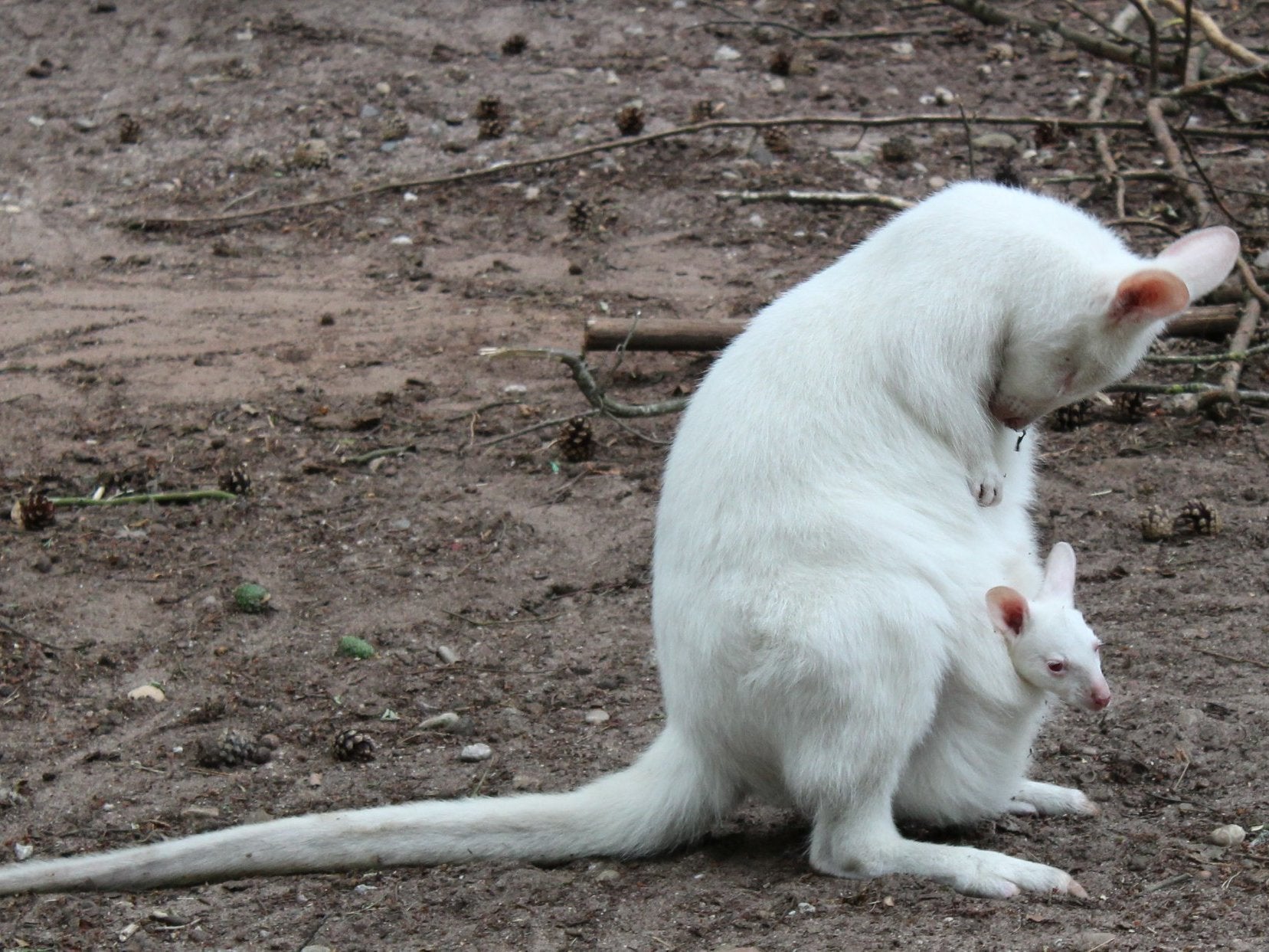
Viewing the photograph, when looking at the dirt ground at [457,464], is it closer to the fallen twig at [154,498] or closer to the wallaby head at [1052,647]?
the fallen twig at [154,498]

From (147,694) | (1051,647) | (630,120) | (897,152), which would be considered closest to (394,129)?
(630,120)

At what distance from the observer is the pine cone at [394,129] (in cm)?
784

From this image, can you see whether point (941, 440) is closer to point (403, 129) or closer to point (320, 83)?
point (403, 129)

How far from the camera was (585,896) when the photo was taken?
306 cm

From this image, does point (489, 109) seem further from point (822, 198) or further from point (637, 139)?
point (822, 198)

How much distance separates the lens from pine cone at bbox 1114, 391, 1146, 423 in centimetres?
539

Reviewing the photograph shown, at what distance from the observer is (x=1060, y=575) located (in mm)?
3213

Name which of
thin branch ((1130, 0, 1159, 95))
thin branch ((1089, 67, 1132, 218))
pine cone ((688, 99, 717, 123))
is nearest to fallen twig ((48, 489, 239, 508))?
pine cone ((688, 99, 717, 123))

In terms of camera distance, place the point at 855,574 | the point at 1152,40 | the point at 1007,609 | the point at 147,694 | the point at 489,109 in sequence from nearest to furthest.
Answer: the point at 855,574, the point at 1007,609, the point at 147,694, the point at 1152,40, the point at 489,109

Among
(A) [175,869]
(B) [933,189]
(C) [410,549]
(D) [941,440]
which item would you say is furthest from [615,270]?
(A) [175,869]

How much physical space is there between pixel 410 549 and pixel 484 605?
1.47 feet

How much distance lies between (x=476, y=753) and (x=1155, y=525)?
7.53 feet

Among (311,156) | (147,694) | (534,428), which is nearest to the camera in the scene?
(147,694)

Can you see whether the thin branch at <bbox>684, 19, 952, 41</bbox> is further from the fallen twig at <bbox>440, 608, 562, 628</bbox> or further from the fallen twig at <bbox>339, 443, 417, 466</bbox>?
the fallen twig at <bbox>440, 608, 562, 628</bbox>
